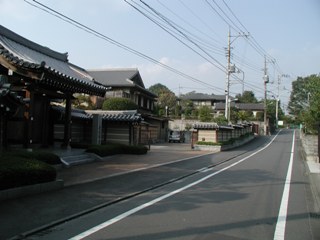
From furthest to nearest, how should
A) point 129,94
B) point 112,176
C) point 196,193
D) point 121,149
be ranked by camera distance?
point 129,94 < point 121,149 < point 112,176 < point 196,193

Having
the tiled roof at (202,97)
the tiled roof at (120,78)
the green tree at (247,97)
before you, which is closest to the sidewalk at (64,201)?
the tiled roof at (120,78)

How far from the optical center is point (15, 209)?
8.55 m

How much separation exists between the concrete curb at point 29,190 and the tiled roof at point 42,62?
219 inches

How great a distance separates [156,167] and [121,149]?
5.81 metres

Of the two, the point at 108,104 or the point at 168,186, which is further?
the point at 108,104

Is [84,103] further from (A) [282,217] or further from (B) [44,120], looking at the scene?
(A) [282,217]

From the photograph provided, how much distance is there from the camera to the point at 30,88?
15.8 m

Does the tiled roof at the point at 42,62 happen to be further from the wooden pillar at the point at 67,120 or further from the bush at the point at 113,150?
the bush at the point at 113,150

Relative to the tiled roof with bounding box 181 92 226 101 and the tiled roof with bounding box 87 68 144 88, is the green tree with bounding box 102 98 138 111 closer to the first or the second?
the tiled roof with bounding box 87 68 144 88

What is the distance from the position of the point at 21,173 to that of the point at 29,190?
1.80ft

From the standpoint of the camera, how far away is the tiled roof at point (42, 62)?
15.0 meters

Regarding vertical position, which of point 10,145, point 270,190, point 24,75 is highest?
point 24,75

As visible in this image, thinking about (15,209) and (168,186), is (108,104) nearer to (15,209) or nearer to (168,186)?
(168,186)

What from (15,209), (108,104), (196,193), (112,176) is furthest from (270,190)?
(108,104)
